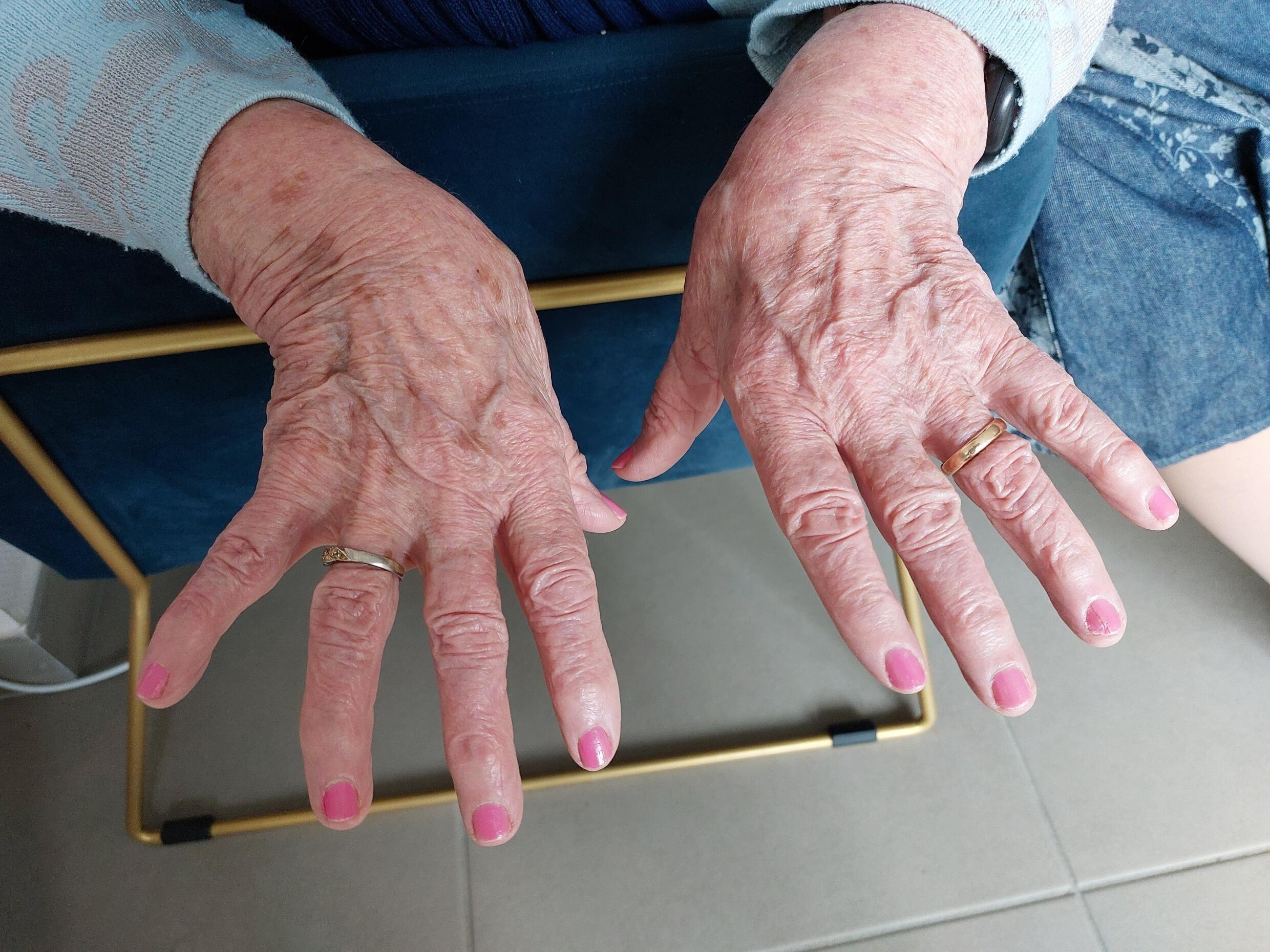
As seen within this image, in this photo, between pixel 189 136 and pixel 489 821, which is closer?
pixel 489 821

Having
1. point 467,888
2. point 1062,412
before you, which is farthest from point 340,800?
point 467,888

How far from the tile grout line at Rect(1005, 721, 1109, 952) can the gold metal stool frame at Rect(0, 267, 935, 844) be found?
0.13 metres

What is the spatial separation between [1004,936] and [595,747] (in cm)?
83

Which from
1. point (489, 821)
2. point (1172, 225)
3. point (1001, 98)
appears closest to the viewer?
point (489, 821)

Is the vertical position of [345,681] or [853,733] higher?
[345,681]

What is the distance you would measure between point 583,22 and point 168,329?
0.45m

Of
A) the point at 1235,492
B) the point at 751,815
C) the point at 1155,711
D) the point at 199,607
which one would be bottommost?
the point at 751,815

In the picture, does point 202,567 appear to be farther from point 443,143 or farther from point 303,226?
point 443,143

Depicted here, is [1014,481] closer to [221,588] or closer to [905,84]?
[905,84]

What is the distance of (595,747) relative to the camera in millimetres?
485

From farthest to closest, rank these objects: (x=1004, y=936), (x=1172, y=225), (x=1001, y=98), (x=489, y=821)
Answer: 1. (x=1004, y=936)
2. (x=1172, y=225)
3. (x=1001, y=98)
4. (x=489, y=821)

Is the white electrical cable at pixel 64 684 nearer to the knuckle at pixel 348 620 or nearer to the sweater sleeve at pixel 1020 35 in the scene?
the knuckle at pixel 348 620

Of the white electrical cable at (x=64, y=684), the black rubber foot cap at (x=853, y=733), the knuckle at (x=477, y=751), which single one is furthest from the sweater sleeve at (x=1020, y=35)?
the white electrical cable at (x=64, y=684)

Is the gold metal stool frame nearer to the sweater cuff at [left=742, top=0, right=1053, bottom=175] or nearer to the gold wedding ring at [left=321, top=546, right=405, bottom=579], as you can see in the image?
the sweater cuff at [left=742, top=0, right=1053, bottom=175]
